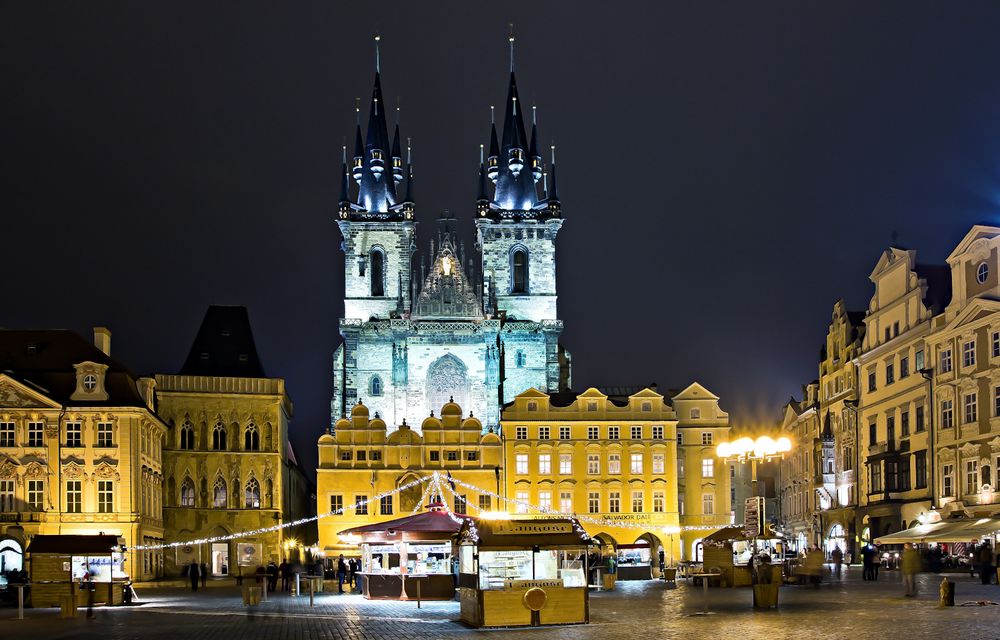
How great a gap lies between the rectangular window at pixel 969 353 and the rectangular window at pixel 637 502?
1099 inches

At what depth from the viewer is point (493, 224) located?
99.2 meters

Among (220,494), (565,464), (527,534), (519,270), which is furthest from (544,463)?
(527,534)

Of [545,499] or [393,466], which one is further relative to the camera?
[393,466]

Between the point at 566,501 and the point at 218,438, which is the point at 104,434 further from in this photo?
the point at 566,501

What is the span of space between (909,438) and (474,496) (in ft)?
89.8

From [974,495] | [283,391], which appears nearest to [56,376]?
[283,391]

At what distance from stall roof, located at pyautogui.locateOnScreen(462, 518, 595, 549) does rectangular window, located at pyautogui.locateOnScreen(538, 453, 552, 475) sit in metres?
50.9

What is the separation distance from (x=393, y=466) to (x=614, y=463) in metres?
12.6

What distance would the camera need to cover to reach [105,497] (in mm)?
65250

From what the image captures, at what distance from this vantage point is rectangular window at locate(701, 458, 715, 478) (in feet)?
272

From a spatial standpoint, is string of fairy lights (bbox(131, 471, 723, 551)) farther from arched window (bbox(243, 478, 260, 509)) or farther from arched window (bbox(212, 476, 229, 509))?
arched window (bbox(212, 476, 229, 509))

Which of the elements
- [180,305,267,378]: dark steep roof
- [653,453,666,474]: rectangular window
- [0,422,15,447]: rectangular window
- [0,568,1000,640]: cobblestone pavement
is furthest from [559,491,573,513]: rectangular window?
[0,568,1000,640]: cobblestone pavement

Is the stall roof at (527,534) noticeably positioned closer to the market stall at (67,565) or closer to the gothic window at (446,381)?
the market stall at (67,565)

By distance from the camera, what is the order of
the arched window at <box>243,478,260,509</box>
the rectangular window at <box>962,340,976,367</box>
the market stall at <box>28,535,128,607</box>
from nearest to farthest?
the market stall at <box>28,535,128,607</box>
the rectangular window at <box>962,340,976,367</box>
the arched window at <box>243,478,260,509</box>
